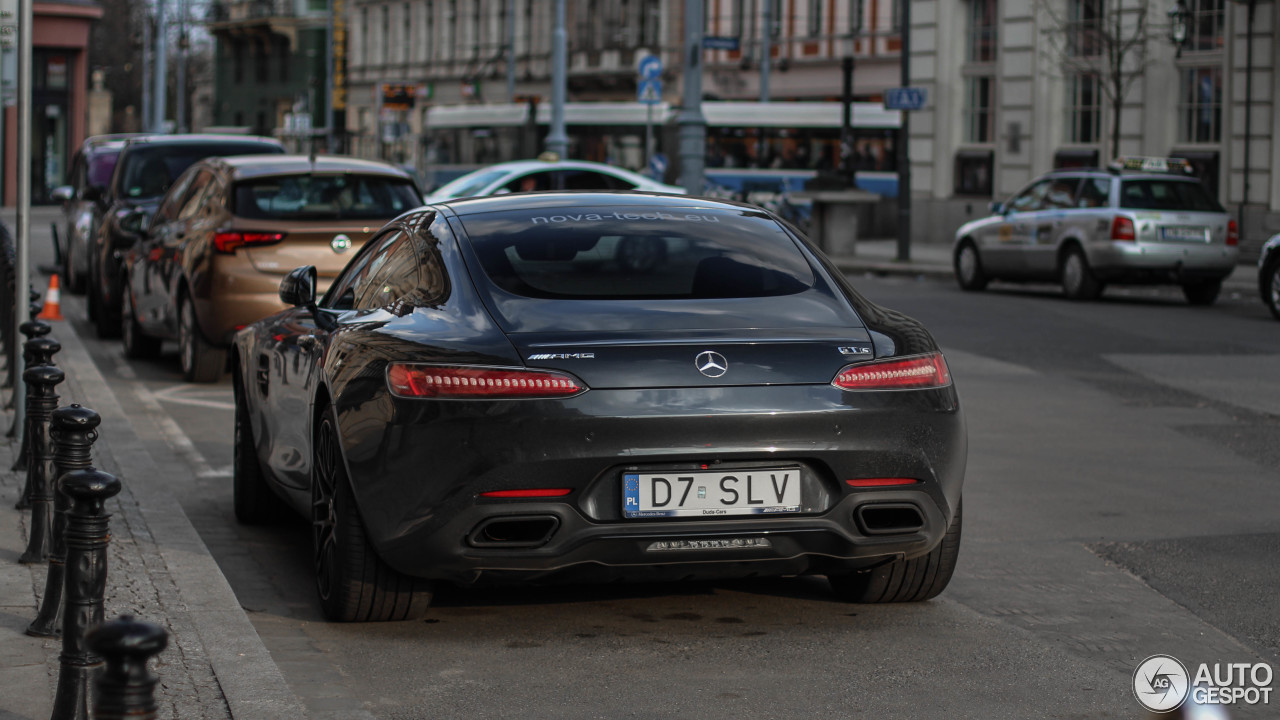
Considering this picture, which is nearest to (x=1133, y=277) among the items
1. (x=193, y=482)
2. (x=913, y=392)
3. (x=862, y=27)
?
(x=193, y=482)

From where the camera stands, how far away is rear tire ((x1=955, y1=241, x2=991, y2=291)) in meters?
23.2

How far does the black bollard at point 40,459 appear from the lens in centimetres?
598

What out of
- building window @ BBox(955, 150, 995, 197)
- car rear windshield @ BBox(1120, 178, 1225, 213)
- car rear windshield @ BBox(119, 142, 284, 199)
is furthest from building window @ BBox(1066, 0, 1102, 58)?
car rear windshield @ BBox(119, 142, 284, 199)

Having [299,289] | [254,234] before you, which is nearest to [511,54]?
[254,234]

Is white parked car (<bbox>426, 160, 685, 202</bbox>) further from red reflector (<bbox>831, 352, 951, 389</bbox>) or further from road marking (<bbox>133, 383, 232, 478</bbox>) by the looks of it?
red reflector (<bbox>831, 352, 951, 389</bbox>)

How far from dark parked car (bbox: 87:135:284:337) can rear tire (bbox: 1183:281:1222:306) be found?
1089cm

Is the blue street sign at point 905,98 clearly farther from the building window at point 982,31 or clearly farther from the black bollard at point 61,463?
the black bollard at point 61,463

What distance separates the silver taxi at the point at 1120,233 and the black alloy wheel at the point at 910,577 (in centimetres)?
1557

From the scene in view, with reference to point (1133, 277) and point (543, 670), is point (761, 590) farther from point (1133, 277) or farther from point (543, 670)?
point (1133, 277)

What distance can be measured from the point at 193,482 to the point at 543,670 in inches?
150

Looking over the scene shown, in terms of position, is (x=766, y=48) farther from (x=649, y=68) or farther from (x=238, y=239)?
(x=238, y=239)

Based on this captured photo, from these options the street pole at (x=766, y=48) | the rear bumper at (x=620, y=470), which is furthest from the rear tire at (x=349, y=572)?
the street pole at (x=766, y=48)

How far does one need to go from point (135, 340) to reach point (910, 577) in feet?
30.5

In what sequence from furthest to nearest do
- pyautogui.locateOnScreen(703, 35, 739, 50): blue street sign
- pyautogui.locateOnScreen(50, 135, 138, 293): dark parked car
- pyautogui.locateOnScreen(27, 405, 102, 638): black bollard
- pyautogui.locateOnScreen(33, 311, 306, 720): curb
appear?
pyautogui.locateOnScreen(703, 35, 739, 50): blue street sign < pyautogui.locateOnScreen(50, 135, 138, 293): dark parked car < pyautogui.locateOnScreen(27, 405, 102, 638): black bollard < pyautogui.locateOnScreen(33, 311, 306, 720): curb
